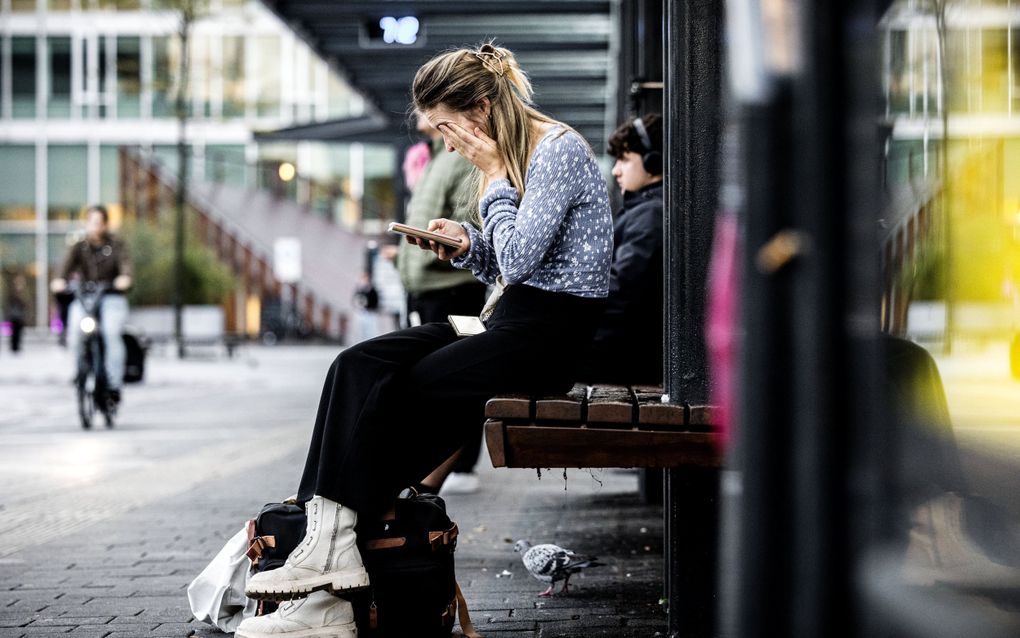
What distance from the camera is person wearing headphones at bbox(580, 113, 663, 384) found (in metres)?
4.77

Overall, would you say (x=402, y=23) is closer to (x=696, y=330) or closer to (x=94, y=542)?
(x=94, y=542)

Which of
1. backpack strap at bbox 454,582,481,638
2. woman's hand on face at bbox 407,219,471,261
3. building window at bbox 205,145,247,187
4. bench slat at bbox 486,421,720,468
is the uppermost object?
building window at bbox 205,145,247,187

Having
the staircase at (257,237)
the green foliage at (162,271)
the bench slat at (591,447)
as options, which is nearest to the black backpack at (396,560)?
the bench slat at (591,447)

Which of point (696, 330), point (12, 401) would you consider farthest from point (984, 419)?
point (12, 401)

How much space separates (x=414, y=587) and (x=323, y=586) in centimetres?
34

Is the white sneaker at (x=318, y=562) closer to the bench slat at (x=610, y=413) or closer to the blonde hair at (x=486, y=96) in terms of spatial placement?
the bench slat at (x=610, y=413)

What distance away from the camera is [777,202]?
1.32 metres

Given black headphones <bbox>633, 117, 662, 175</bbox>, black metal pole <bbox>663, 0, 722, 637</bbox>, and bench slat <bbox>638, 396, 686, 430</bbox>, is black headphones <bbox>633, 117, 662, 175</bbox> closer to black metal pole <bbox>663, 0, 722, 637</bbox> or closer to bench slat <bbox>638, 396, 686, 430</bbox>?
black metal pole <bbox>663, 0, 722, 637</bbox>

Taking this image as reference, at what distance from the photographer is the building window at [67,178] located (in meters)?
41.7

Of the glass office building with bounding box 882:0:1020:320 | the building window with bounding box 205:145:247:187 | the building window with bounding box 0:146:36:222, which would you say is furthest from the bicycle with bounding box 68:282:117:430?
the building window with bounding box 0:146:36:222

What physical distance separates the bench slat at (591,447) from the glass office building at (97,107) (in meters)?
38.2

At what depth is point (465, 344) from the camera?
348cm

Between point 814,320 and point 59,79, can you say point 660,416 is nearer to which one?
point 814,320

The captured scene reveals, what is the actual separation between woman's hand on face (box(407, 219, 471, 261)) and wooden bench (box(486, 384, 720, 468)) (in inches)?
22.9
